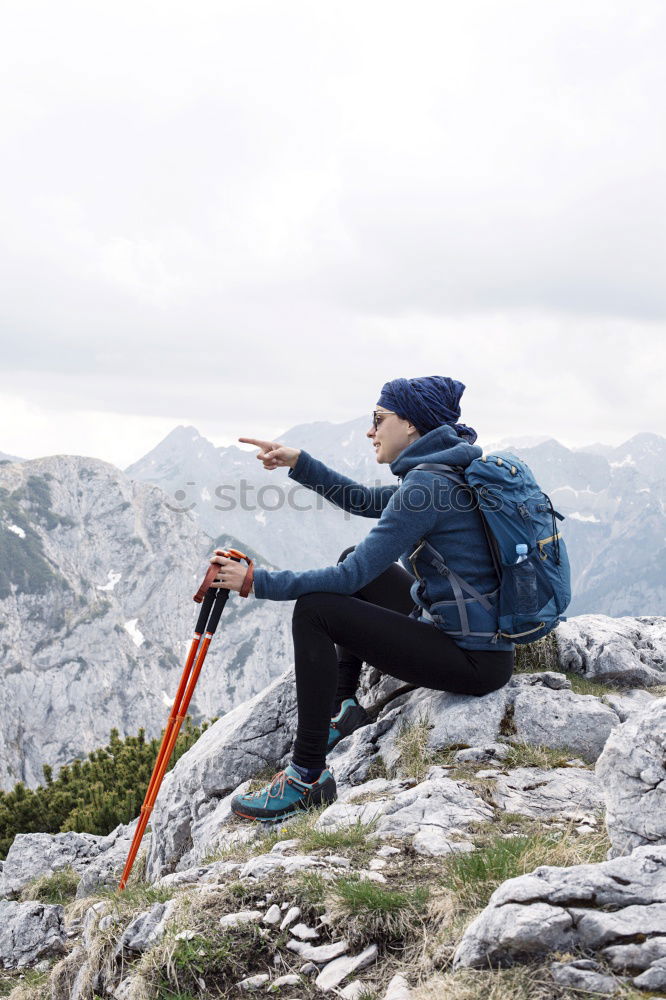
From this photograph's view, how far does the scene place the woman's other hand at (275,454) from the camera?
8.08m

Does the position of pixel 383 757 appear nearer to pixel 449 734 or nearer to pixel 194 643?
pixel 449 734

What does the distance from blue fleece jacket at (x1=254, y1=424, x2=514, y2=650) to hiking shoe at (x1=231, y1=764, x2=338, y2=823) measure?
164 centimetres

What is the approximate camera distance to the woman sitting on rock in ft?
19.9

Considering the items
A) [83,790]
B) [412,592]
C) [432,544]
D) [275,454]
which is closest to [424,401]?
[432,544]

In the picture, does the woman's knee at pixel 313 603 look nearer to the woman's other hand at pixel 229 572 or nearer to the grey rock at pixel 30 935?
the woman's other hand at pixel 229 572

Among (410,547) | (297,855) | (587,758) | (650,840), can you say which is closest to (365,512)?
(410,547)

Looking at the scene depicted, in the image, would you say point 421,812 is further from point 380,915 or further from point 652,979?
point 652,979

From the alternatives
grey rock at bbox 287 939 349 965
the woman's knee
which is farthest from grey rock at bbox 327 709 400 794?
grey rock at bbox 287 939 349 965

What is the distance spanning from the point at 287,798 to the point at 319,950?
250cm

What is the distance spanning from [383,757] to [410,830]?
1.90 m

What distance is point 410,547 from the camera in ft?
20.5

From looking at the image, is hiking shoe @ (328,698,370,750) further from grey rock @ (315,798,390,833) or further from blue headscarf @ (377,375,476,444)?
blue headscarf @ (377,375,476,444)

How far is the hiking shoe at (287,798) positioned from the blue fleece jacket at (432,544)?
1641 mm

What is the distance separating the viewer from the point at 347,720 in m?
7.84
